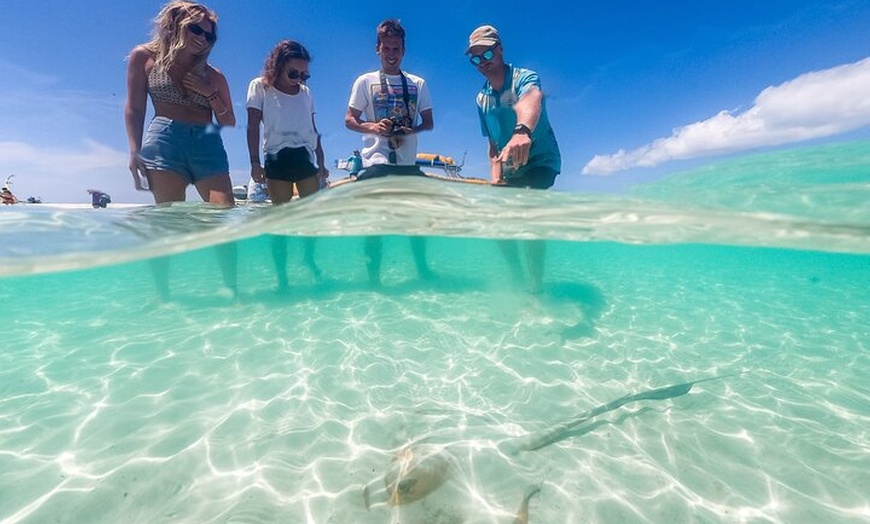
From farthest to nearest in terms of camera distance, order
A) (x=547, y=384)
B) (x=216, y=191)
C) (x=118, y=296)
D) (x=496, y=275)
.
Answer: (x=496, y=275), (x=118, y=296), (x=547, y=384), (x=216, y=191)

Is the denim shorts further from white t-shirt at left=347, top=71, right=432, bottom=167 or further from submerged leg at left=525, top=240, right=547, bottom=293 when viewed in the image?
submerged leg at left=525, top=240, right=547, bottom=293

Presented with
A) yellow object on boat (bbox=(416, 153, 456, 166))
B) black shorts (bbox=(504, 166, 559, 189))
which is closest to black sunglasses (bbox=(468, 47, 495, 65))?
black shorts (bbox=(504, 166, 559, 189))

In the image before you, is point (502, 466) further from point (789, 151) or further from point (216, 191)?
point (789, 151)

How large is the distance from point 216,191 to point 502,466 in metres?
5.33

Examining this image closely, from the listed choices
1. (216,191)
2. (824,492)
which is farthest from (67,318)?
(824,492)

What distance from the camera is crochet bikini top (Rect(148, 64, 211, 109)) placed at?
176 inches

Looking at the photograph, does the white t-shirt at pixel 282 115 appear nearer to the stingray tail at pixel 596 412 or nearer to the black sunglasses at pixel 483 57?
the black sunglasses at pixel 483 57

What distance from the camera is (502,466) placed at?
13.2 feet

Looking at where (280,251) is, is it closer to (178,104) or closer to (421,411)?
(178,104)

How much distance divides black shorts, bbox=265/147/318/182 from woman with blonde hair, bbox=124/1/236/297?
624mm

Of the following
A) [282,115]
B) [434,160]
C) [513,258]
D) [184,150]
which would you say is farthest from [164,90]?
[434,160]

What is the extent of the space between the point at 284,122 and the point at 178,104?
1.28 m

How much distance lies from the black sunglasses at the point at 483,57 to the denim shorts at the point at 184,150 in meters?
3.78

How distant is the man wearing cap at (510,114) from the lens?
4.92m
